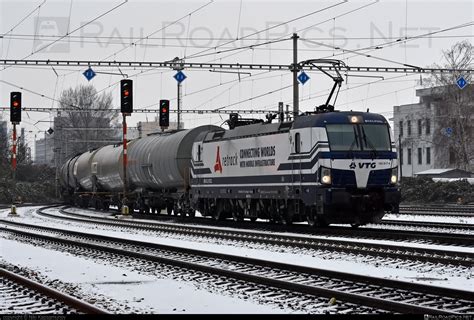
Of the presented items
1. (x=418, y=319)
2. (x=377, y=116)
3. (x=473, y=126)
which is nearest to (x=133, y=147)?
(x=377, y=116)

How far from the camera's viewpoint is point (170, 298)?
1078cm

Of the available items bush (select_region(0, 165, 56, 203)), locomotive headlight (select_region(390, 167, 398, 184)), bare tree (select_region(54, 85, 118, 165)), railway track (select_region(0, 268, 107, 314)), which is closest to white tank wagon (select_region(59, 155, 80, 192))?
bush (select_region(0, 165, 56, 203))

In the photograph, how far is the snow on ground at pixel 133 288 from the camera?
993cm

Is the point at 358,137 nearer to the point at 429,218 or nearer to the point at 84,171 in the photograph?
the point at 429,218

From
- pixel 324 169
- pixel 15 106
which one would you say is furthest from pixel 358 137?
pixel 15 106

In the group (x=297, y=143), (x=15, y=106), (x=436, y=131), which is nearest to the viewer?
(x=297, y=143)

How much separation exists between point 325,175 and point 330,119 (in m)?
1.66

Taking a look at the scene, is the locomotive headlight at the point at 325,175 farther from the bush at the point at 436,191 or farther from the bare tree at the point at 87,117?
the bare tree at the point at 87,117

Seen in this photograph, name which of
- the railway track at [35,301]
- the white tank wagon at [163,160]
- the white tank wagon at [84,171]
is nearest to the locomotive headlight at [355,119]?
the white tank wagon at [163,160]

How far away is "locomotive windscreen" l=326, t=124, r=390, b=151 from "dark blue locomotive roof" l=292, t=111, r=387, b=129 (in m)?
0.12

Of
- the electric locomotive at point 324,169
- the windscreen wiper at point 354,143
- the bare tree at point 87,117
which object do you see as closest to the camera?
the electric locomotive at point 324,169

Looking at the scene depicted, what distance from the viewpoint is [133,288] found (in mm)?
11852

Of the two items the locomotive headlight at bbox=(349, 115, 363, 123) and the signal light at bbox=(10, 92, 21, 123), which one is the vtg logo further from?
the signal light at bbox=(10, 92, 21, 123)

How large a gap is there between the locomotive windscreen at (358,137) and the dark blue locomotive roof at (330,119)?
0.12 metres
